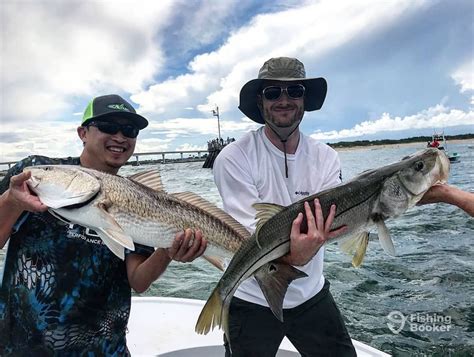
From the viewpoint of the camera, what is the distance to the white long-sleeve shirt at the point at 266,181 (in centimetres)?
320

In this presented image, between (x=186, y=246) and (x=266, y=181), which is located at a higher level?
(x=266, y=181)

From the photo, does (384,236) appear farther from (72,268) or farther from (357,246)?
Answer: (72,268)

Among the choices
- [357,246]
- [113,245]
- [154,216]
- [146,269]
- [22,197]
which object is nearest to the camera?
[22,197]

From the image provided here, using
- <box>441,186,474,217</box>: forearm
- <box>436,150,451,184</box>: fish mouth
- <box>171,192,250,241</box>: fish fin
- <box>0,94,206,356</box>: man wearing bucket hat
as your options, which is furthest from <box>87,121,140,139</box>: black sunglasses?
<box>441,186,474,217</box>: forearm

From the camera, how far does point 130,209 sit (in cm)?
255

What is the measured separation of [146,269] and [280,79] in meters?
1.85

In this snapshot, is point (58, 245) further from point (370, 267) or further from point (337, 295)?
point (370, 267)

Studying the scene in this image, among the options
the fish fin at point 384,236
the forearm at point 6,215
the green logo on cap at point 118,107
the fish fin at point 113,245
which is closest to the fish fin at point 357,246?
the fish fin at point 384,236

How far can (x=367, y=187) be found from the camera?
8.79ft

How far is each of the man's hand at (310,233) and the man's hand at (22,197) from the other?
5.07ft

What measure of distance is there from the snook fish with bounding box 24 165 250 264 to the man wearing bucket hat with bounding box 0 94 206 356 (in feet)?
0.31

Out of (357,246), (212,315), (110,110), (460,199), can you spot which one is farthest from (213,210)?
(460,199)

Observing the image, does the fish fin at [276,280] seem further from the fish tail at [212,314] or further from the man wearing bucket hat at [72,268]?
the man wearing bucket hat at [72,268]

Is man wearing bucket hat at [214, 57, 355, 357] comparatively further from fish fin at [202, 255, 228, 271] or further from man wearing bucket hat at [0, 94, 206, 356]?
man wearing bucket hat at [0, 94, 206, 356]
